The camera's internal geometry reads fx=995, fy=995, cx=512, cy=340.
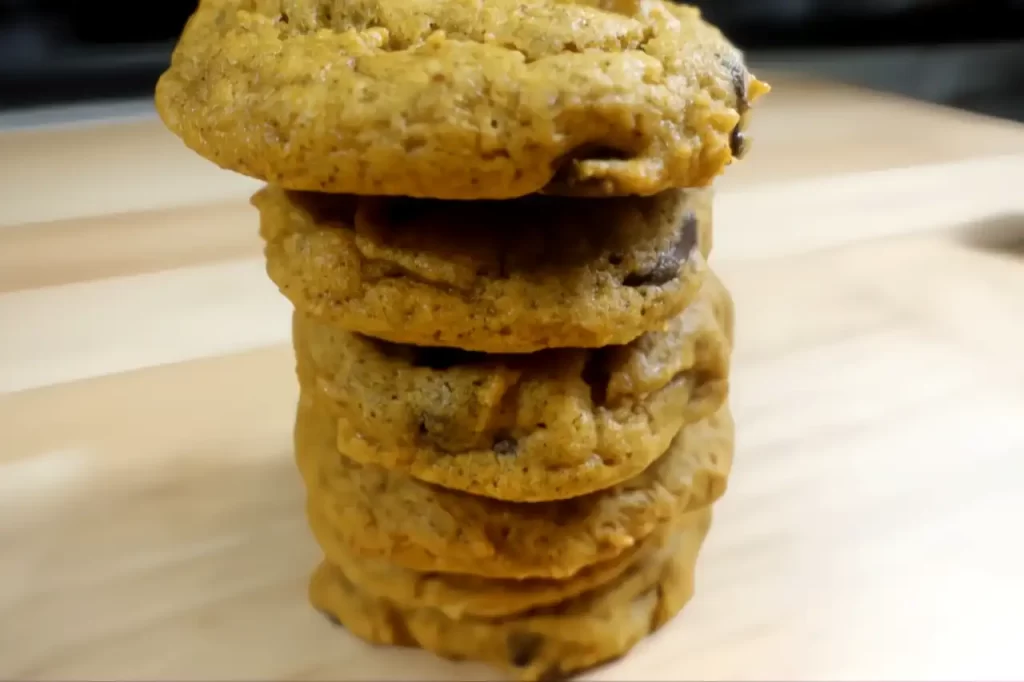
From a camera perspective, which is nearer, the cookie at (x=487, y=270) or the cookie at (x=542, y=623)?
the cookie at (x=487, y=270)

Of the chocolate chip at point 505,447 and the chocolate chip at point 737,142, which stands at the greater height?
the chocolate chip at point 737,142

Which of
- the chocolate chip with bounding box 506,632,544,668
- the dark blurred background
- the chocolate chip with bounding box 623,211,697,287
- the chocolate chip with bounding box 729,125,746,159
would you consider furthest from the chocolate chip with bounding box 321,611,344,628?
the dark blurred background

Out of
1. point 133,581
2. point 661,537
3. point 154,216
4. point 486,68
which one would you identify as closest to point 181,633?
point 133,581

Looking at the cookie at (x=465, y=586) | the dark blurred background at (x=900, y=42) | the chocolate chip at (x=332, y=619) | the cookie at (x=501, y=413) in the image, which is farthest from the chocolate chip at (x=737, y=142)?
the dark blurred background at (x=900, y=42)

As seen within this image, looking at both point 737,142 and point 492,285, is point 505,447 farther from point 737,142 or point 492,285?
point 737,142

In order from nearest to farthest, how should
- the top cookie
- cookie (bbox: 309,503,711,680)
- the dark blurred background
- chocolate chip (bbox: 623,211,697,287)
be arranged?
the top cookie < chocolate chip (bbox: 623,211,697,287) < cookie (bbox: 309,503,711,680) < the dark blurred background

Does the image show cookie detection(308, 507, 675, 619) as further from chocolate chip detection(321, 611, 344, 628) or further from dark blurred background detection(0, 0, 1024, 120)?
dark blurred background detection(0, 0, 1024, 120)

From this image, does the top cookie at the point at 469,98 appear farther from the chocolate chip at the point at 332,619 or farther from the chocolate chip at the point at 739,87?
the chocolate chip at the point at 332,619
